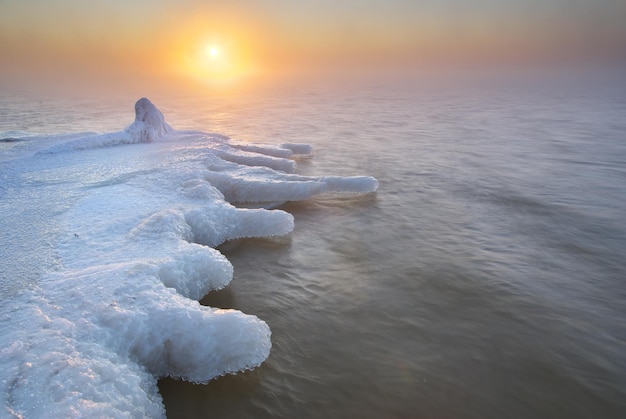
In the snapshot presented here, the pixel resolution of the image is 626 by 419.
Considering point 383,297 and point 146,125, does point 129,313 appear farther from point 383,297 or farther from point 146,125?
point 146,125

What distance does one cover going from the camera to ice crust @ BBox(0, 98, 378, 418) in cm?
245

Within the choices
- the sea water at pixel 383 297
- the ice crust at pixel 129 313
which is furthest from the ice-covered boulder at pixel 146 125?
the ice crust at pixel 129 313

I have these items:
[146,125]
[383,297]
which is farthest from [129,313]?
[146,125]

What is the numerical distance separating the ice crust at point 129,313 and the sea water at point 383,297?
22 mm

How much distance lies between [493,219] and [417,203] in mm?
1259

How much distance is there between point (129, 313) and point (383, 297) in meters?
2.33

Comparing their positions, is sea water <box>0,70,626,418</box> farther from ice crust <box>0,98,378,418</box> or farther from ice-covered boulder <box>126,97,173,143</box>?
ice-covered boulder <box>126,97,173,143</box>

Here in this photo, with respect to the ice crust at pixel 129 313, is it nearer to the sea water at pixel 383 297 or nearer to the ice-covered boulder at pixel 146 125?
the sea water at pixel 383 297

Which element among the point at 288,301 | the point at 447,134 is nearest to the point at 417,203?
the point at 288,301

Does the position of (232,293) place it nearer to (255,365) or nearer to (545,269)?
(255,365)

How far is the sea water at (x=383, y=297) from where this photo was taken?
2707mm

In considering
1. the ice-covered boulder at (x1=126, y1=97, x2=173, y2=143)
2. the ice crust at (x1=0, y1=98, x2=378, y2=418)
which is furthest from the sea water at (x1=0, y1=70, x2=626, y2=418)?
the ice-covered boulder at (x1=126, y1=97, x2=173, y2=143)

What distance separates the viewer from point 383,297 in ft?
12.9

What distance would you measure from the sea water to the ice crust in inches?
0.9
